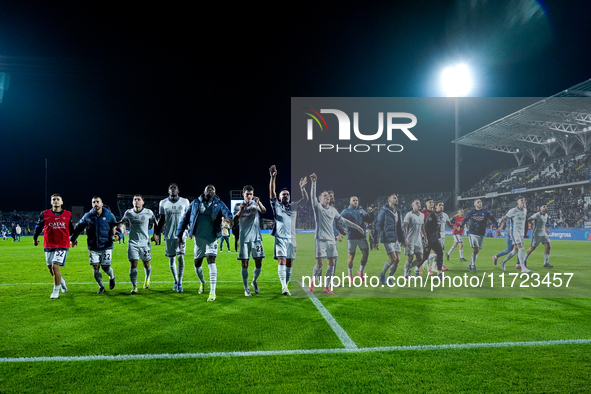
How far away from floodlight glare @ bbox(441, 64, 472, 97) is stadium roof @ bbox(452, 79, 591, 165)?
13.6 feet

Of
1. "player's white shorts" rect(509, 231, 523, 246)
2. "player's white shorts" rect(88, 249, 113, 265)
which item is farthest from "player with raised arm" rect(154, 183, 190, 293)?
"player's white shorts" rect(509, 231, 523, 246)

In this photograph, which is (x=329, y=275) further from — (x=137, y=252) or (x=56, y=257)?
(x=56, y=257)

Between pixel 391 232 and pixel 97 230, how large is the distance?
21.9 feet

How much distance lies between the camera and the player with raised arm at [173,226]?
8469 mm

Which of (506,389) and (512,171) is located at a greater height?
(512,171)

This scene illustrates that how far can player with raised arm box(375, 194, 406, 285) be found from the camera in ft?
27.8

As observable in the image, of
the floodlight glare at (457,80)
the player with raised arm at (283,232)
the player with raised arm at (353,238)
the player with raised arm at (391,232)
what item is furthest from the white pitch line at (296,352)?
the floodlight glare at (457,80)

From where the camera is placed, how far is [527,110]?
98.8ft

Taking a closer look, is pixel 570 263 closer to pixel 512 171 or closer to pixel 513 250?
pixel 513 250

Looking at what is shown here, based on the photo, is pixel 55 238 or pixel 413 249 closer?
pixel 55 238

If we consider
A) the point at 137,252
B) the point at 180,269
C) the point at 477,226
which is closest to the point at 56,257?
the point at 137,252

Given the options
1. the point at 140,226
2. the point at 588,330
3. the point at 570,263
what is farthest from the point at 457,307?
the point at 570,263

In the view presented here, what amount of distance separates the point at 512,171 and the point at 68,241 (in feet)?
150

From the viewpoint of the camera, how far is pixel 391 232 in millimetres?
8539
